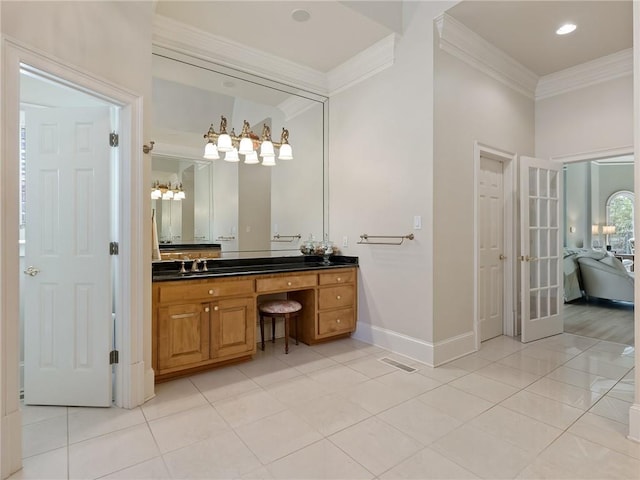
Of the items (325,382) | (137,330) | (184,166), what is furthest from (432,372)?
(184,166)

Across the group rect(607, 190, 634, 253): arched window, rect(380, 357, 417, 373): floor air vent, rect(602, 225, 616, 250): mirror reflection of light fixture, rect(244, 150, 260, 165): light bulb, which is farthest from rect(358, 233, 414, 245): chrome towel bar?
rect(607, 190, 634, 253): arched window

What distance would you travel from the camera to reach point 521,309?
3.67 metres

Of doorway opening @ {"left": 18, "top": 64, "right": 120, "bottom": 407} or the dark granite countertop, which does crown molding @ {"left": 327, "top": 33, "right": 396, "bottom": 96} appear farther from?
doorway opening @ {"left": 18, "top": 64, "right": 120, "bottom": 407}

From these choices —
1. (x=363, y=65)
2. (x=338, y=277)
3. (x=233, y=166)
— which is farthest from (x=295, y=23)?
(x=338, y=277)

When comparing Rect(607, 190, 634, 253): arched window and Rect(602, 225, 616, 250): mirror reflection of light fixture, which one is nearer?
Rect(602, 225, 616, 250): mirror reflection of light fixture

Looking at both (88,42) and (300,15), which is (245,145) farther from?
(88,42)

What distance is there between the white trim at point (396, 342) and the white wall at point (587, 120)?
9.58 ft

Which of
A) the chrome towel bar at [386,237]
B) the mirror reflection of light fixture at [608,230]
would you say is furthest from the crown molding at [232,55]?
the mirror reflection of light fixture at [608,230]

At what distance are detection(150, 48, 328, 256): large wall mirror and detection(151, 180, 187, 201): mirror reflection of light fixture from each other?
0.02 meters

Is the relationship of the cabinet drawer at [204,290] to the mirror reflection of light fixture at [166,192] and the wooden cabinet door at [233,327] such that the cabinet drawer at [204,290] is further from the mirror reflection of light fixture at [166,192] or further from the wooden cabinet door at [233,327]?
the mirror reflection of light fixture at [166,192]

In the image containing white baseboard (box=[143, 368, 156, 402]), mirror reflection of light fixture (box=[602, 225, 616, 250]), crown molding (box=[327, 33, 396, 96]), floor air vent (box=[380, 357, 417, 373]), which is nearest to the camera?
white baseboard (box=[143, 368, 156, 402])

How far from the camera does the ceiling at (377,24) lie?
9.18 feet

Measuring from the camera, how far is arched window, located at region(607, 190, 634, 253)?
930 centimetres

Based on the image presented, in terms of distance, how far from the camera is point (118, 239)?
225cm
